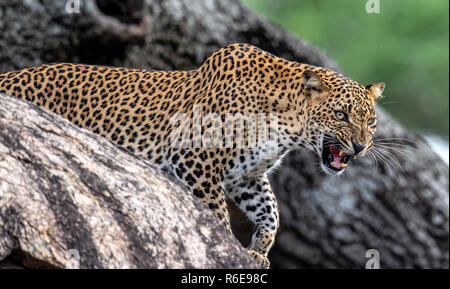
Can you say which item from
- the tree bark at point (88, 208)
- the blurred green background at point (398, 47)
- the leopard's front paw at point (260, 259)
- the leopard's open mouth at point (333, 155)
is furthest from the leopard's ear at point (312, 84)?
the blurred green background at point (398, 47)

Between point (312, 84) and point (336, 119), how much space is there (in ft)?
1.09

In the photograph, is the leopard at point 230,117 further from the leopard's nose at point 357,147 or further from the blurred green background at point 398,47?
the blurred green background at point 398,47

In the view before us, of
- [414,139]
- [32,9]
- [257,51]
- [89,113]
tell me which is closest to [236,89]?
[257,51]

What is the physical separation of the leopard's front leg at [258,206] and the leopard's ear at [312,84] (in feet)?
2.83

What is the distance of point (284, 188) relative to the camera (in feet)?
34.7

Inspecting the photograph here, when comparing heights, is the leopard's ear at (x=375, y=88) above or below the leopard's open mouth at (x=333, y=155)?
above

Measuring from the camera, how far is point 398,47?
1875 centimetres

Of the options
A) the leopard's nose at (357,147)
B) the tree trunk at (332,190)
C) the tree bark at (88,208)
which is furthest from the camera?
the tree trunk at (332,190)

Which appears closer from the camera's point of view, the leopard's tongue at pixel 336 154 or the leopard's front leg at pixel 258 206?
the leopard's tongue at pixel 336 154

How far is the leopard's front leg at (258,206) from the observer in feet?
22.8

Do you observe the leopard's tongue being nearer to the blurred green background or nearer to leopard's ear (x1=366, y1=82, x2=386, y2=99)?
leopard's ear (x1=366, y1=82, x2=386, y2=99)

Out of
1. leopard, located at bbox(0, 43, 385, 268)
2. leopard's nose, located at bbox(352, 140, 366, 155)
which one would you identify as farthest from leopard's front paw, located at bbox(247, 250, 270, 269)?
leopard's nose, located at bbox(352, 140, 366, 155)

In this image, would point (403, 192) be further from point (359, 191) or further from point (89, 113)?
point (89, 113)

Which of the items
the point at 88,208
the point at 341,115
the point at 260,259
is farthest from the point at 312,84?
the point at 88,208
